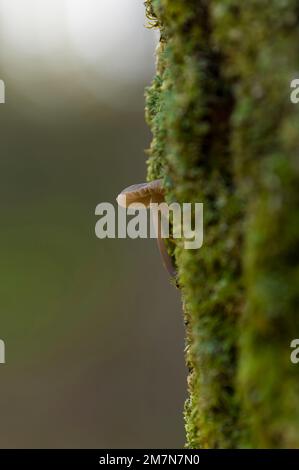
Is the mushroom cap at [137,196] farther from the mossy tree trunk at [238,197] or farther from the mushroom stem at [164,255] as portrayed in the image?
the mossy tree trunk at [238,197]

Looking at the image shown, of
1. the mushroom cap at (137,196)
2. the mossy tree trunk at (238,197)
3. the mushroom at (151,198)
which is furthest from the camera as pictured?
the mushroom cap at (137,196)

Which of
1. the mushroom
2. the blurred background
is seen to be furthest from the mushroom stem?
the blurred background

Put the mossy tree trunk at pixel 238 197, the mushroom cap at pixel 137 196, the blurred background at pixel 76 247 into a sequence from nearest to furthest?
1. the mossy tree trunk at pixel 238 197
2. the mushroom cap at pixel 137 196
3. the blurred background at pixel 76 247

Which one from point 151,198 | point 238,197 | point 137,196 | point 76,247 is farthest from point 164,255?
point 76,247

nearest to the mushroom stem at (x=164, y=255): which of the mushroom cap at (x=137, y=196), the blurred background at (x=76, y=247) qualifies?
the mushroom cap at (x=137, y=196)

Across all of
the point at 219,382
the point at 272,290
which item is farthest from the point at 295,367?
the point at 219,382

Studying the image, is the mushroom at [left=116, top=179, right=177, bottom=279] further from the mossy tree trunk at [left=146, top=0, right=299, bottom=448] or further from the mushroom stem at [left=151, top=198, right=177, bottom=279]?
the mossy tree trunk at [left=146, top=0, right=299, bottom=448]

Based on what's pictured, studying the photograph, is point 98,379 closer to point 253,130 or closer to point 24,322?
point 24,322
